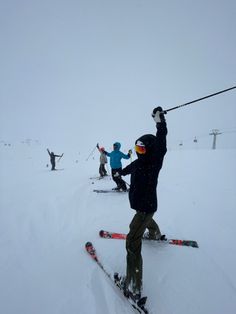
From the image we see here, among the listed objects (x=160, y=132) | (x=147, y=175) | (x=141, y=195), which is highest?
(x=160, y=132)

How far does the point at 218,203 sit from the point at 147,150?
5.52m

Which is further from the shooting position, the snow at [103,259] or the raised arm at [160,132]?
A: the raised arm at [160,132]

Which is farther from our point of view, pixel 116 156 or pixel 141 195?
pixel 116 156

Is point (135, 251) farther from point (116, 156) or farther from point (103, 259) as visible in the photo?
point (116, 156)

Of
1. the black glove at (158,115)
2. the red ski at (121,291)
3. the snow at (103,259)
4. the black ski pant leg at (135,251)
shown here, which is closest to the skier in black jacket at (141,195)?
the black ski pant leg at (135,251)

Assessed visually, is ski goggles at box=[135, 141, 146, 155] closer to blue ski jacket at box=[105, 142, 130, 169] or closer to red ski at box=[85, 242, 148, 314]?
red ski at box=[85, 242, 148, 314]

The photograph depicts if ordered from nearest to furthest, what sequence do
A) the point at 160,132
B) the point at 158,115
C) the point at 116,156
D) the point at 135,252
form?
the point at 135,252 < the point at 160,132 < the point at 158,115 < the point at 116,156

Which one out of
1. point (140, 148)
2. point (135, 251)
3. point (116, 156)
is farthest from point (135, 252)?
point (116, 156)

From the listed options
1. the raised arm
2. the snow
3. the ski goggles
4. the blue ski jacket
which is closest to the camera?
the snow

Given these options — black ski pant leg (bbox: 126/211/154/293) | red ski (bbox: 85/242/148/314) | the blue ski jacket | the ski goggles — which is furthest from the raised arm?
the blue ski jacket

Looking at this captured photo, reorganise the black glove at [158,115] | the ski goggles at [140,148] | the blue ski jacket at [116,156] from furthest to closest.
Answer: the blue ski jacket at [116,156], the black glove at [158,115], the ski goggles at [140,148]

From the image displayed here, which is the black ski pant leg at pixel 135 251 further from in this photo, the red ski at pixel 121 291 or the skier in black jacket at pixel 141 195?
the red ski at pixel 121 291

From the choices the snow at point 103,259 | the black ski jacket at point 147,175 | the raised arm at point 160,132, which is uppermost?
the raised arm at point 160,132

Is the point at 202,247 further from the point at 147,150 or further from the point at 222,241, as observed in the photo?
the point at 147,150
